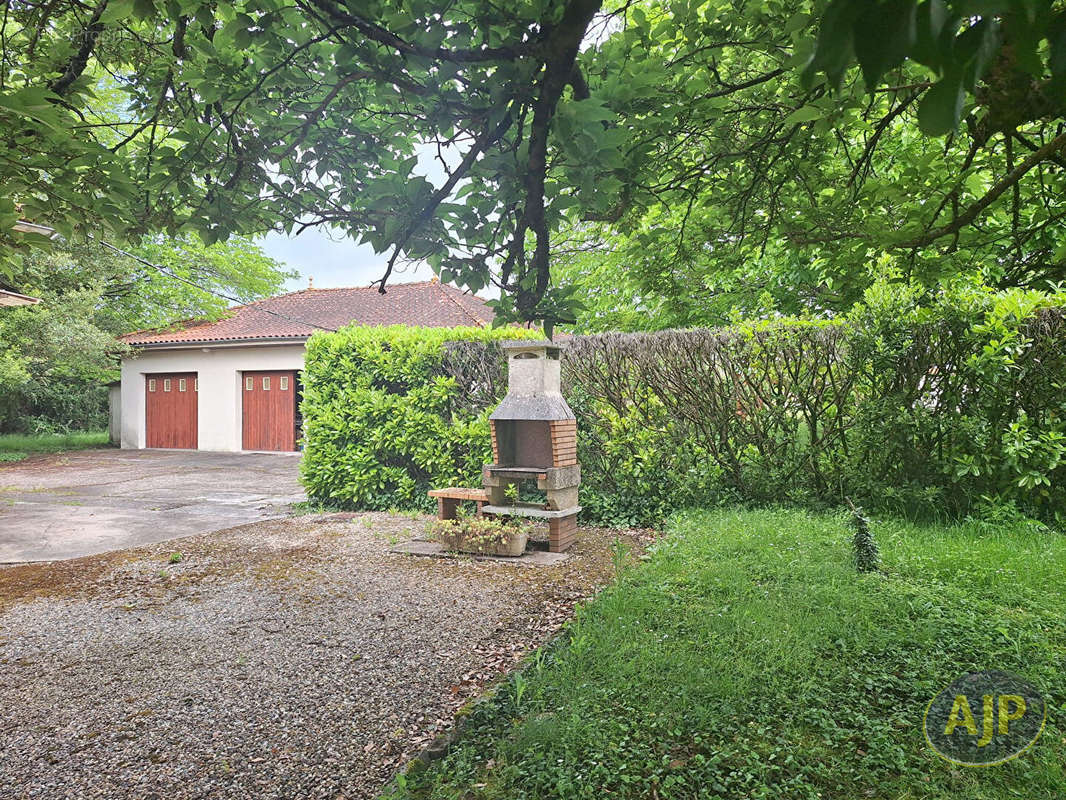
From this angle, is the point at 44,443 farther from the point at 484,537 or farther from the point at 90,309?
the point at 484,537

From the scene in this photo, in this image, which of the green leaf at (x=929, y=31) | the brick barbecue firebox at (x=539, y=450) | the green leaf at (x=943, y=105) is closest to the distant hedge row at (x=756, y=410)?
the brick barbecue firebox at (x=539, y=450)

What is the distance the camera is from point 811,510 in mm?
6113

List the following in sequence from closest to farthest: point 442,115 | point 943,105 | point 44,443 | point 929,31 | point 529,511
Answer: point 929,31 < point 943,105 < point 442,115 < point 529,511 < point 44,443

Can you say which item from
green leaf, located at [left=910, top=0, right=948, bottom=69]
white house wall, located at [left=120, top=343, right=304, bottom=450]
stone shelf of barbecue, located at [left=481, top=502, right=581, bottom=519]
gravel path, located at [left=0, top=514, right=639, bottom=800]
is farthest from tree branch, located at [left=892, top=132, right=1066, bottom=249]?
white house wall, located at [left=120, top=343, right=304, bottom=450]

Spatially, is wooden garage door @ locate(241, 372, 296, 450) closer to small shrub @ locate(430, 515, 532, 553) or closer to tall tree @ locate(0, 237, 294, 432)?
tall tree @ locate(0, 237, 294, 432)

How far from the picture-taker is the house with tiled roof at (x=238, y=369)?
55.1 feet

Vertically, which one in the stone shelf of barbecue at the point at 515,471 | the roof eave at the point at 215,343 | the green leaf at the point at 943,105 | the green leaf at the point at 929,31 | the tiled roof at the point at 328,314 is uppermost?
the tiled roof at the point at 328,314

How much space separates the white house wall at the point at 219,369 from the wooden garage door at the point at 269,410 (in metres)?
0.23

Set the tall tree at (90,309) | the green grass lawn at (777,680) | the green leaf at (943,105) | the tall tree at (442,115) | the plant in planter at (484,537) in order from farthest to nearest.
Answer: the tall tree at (90,309) → the plant in planter at (484,537) → the green grass lawn at (777,680) → the tall tree at (442,115) → the green leaf at (943,105)

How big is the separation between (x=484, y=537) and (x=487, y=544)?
8cm

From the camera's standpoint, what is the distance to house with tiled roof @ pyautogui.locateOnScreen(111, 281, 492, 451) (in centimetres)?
1680

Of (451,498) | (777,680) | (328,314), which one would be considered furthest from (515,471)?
(328,314)

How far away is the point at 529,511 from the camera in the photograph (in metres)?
5.96

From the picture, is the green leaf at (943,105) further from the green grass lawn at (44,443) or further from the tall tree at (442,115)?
the green grass lawn at (44,443)
